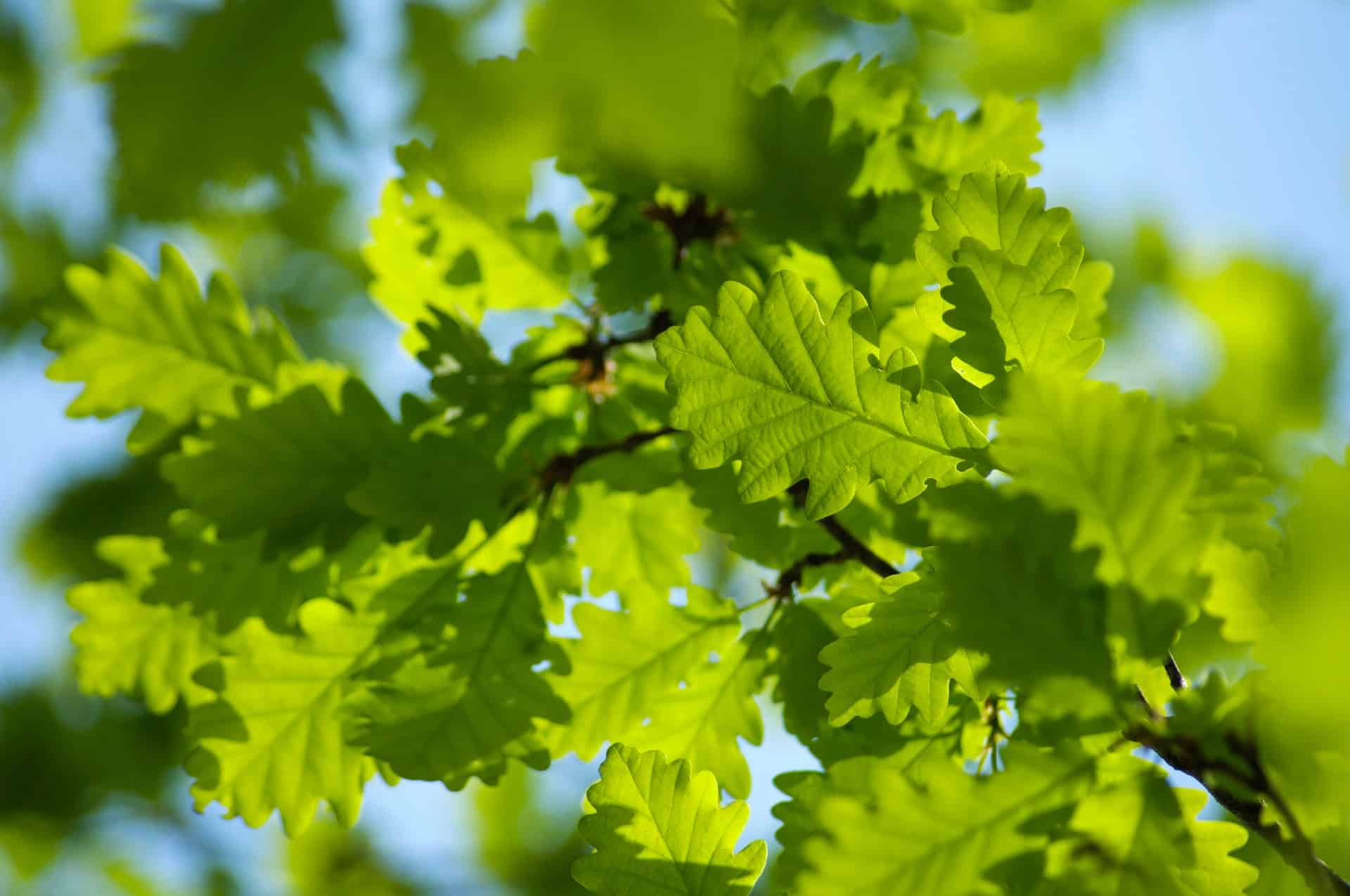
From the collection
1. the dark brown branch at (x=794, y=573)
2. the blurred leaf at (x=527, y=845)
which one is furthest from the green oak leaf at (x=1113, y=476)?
the blurred leaf at (x=527, y=845)

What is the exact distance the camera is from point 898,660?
1.05 meters

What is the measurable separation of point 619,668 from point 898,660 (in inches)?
16.3

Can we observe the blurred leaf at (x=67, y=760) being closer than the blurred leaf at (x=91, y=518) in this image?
No

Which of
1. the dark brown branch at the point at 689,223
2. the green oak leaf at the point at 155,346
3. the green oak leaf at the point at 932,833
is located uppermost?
the dark brown branch at the point at 689,223

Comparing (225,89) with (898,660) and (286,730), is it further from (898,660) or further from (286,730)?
(286,730)

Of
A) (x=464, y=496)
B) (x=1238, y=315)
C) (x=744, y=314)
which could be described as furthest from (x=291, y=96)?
(x=1238, y=315)

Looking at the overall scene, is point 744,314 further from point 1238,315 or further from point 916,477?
point 1238,315

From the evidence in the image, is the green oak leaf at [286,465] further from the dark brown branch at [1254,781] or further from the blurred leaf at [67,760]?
the blurred leaf at [67,760]

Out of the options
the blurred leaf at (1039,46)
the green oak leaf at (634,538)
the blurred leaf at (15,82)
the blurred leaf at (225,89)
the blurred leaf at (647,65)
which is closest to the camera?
the blurred leaf at (647,65)

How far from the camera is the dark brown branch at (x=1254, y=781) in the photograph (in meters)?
0.73

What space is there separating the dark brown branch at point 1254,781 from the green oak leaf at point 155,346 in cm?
118

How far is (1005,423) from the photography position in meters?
0.72

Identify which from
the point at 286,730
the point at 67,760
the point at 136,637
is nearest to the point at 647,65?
the point at 286,730

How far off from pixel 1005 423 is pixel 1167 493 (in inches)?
4.7
